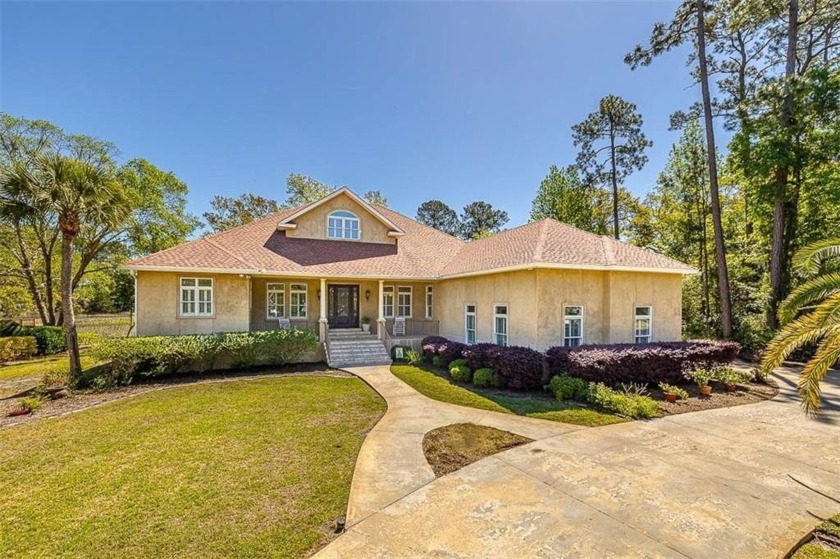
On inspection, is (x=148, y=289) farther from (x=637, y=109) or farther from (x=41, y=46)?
(x=637, y=109)

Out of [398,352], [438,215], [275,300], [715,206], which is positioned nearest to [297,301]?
[275,300]

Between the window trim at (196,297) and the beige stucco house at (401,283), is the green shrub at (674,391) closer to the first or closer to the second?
the beige stucco house at (401,283)

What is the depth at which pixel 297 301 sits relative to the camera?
16.8 metres

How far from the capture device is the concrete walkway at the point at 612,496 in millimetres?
3988

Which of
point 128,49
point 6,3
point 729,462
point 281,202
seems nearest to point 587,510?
point 729,462

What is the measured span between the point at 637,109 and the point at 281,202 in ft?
102

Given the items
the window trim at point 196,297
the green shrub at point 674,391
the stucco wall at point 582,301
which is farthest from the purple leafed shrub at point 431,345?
the window trim at point 196,297

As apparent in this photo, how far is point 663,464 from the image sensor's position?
19.7 ft

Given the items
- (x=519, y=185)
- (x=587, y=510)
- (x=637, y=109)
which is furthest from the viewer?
(x=519, y=185)

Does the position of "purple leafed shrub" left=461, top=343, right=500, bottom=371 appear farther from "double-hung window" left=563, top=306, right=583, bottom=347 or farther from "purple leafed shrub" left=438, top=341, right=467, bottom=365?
"double-hung window" left=563, top=306, right=583, bottom=347

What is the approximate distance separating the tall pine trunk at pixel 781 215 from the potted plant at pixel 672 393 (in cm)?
1123

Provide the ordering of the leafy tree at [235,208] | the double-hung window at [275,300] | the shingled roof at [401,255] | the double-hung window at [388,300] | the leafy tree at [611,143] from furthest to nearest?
the leafy tree at [235,208] < the leafy tree at [611,143] < the double-hung window at [388,300] < the double-hung window at [275,300] < the shingled roof at [401,255]

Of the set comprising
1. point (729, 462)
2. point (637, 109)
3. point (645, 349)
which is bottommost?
point (729, 462)

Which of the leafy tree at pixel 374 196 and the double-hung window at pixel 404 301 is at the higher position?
the leafy tree at pixel 374 196
